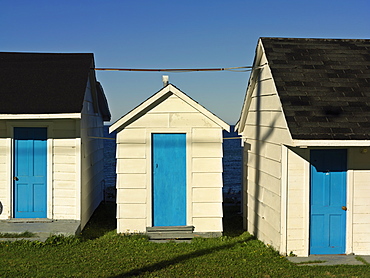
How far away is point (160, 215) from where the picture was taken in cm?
1081

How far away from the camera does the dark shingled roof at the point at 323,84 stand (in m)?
8.75

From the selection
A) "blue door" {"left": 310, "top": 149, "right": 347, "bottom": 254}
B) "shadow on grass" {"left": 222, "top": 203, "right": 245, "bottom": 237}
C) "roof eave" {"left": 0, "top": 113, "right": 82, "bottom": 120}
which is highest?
"roof eave" {"left": 0, "top": 113, "right": 82, "bottom": 120}

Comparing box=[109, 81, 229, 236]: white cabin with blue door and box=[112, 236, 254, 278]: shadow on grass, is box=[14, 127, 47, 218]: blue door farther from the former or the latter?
box=[112, 236, 254, 278]: shadow on grass

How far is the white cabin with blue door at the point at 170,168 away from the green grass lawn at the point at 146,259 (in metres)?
0.64

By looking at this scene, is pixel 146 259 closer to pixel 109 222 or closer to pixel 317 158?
pixel 317 158

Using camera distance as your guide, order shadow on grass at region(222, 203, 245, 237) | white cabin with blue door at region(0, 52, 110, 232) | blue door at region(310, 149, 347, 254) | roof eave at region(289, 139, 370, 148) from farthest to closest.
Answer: shadow on grass at region(222, 203, 245, 237) < white cabin with blue door at region(0, 52, 110, 232) < blue door at region(310, 149, 347, 254) < roof eave at region(289, 139, 370, 148)

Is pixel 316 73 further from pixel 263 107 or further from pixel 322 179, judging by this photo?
pixel 322 179

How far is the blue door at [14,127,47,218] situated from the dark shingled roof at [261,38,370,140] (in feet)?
19.6

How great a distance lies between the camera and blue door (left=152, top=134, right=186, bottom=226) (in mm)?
10805

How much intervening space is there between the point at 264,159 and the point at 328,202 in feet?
6.05

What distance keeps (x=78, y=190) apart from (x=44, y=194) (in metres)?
0.89

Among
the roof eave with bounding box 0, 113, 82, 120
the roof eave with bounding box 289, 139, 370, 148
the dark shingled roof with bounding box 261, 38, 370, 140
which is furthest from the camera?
the roof eave with bounding box 0, 113, 82, 120

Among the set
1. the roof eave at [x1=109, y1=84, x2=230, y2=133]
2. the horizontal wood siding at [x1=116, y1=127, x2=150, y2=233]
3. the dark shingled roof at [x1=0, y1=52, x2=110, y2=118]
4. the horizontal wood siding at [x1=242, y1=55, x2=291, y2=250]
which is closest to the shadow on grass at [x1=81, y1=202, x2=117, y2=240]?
the horizontal wood siding at [x1=116, y1=127, x2=150, y2=233]

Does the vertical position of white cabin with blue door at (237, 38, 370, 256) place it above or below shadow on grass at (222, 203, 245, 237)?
above
